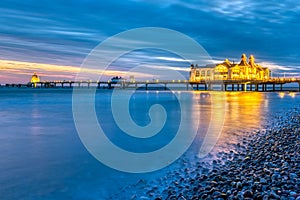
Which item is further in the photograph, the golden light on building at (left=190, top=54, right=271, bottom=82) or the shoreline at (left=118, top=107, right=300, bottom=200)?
the golden light on building at (left=190, top=54, right=271, bottom=82)

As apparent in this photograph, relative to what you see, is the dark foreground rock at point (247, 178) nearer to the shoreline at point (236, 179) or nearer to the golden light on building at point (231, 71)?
the shoreline at point (236, 179)

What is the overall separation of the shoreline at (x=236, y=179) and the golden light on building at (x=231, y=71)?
94.6 m

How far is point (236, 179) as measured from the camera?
212 inches

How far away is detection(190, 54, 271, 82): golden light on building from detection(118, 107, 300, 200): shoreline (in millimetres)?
94553

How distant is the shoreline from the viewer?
4547mm

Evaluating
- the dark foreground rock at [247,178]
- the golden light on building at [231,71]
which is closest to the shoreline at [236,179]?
the dark foreground rock at [247,178]

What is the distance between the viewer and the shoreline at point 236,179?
4.55m

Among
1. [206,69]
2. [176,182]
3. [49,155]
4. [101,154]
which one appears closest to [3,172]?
[49,155]

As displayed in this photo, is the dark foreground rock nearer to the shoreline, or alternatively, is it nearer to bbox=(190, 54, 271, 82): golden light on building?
the shoreline

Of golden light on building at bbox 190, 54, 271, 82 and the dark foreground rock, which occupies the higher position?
golden light on building at bbox 190, 54, 271, 82

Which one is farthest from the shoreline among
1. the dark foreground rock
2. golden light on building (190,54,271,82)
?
golden light on building (190,54,271,82)

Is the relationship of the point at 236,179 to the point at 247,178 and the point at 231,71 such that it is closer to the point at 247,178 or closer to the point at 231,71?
the point at 247,178

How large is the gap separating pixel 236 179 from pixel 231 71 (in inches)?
4201

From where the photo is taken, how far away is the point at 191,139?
434 inches
